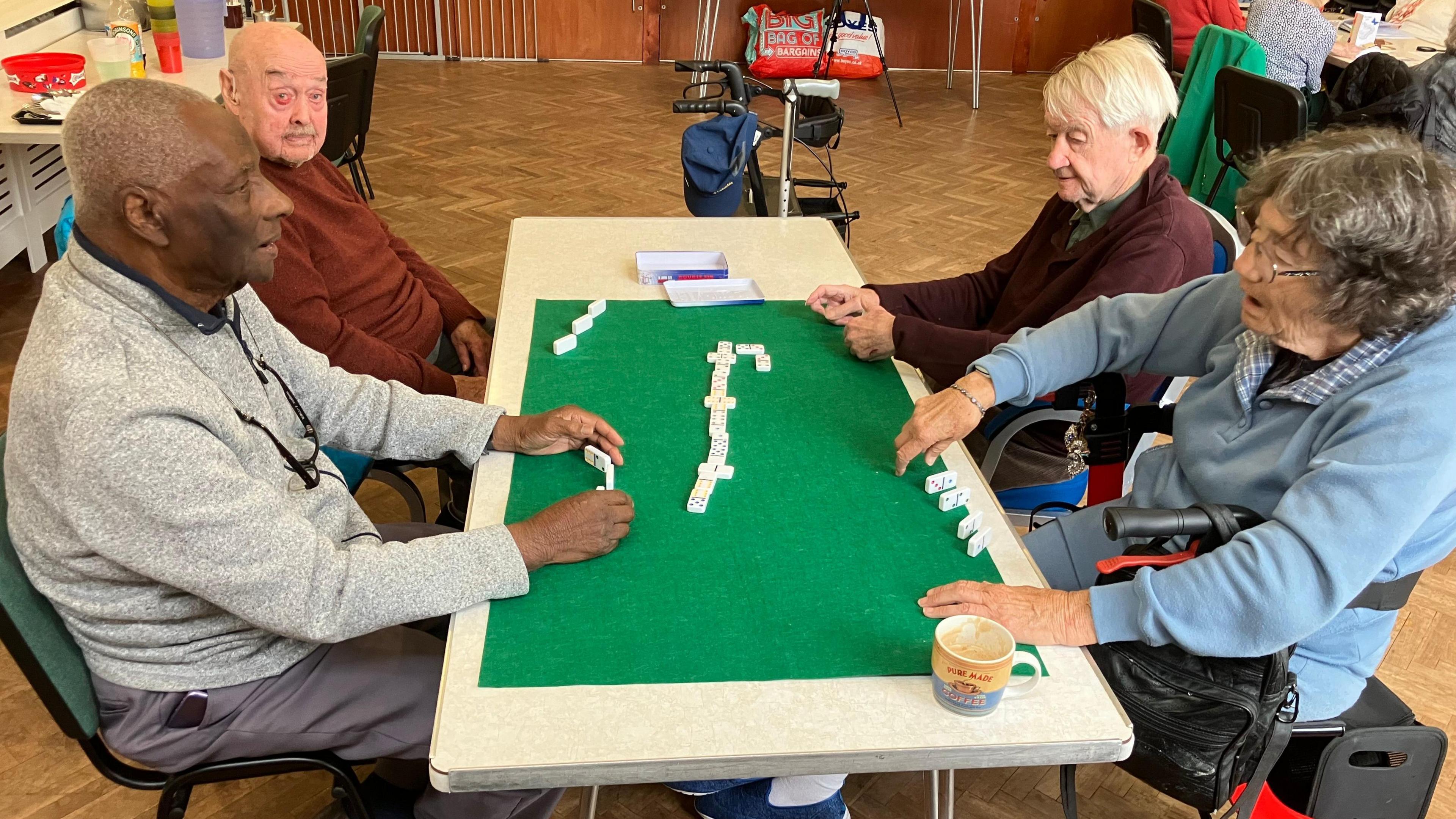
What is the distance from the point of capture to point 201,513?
4.33ft

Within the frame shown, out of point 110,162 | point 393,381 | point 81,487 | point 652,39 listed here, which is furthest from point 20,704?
point 652,39

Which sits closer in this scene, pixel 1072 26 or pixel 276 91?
pixel 276 91

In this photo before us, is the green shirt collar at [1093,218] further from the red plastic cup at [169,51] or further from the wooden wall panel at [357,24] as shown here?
the wooden wall panel at [357,24]

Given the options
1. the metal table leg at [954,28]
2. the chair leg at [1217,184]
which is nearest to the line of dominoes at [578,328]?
the chair leg at [1217,184]

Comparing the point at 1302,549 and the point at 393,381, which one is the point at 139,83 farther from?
the point at 1302,549

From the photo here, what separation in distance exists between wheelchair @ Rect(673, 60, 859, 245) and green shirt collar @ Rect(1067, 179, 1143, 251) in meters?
0.80

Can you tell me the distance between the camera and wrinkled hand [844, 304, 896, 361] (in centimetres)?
221

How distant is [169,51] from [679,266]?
108 inches

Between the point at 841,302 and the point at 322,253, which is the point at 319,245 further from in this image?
the point at 841,302

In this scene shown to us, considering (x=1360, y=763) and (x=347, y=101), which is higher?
(x=347, y=101)

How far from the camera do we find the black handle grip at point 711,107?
3.38 metres

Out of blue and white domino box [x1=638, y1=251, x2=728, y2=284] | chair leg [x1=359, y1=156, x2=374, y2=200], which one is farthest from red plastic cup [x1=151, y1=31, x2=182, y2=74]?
blue and white domino box [x1=638, y1=251, x2=728, y2=284]

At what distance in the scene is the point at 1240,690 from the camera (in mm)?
1511

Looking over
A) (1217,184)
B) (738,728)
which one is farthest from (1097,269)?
(1217,184)
